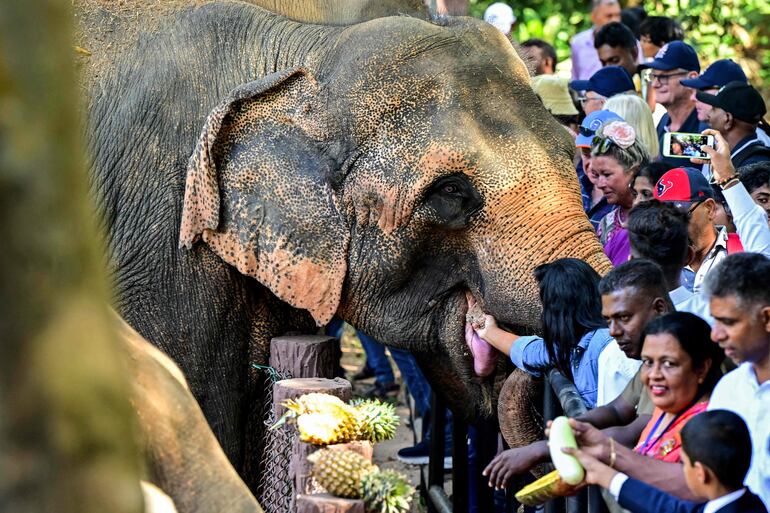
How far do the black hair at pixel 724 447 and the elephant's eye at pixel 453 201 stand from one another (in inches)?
91.3

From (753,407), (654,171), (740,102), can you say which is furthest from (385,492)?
(740,102)

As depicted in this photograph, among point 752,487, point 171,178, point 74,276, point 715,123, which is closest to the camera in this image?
point 74,276

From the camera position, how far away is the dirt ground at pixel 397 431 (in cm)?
748

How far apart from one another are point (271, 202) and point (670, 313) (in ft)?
7.25

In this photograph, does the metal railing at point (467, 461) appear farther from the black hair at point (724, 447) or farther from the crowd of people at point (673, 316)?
the black hair at point (724, 447)

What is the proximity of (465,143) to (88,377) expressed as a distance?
371 cm

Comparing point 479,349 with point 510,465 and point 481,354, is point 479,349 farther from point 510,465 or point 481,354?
point 510,465

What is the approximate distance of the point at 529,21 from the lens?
46.9 ft

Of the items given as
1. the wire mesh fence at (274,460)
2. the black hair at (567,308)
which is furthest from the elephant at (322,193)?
the black hair at (567,308)

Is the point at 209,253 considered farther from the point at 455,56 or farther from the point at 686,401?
the point at 686,401

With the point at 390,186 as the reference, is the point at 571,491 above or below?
below

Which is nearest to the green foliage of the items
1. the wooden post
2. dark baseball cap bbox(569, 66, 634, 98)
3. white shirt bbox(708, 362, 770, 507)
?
dark baseball cap bbox(569, 66, 634, 98)

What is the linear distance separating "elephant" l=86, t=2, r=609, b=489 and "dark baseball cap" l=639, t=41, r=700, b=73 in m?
1.80

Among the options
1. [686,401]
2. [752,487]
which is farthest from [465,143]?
[752,487]
